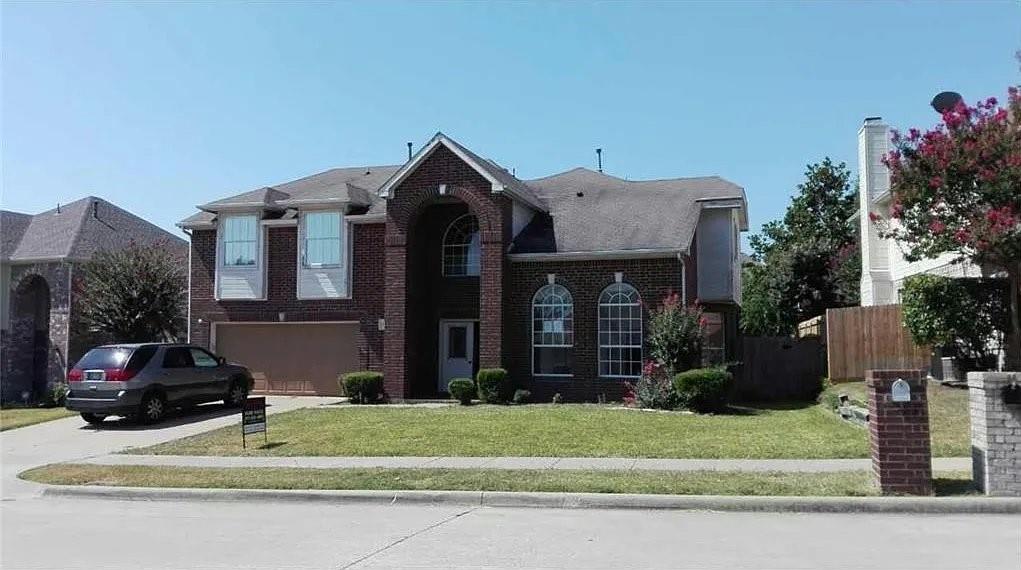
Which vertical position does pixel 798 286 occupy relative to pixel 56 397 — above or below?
above

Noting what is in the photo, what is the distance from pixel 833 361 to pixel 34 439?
18465 mm

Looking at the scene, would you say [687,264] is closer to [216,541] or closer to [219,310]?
[219,310]

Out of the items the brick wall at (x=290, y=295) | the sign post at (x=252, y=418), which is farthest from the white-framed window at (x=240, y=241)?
the sign post at (x=252, y=418)

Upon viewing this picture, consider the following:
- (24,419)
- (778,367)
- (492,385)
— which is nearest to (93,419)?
(24,419)

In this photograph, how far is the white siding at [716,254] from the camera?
82.1 feet

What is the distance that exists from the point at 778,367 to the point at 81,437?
17.9 metres

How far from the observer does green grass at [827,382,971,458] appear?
1214cm

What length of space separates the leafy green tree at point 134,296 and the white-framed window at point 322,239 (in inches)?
239

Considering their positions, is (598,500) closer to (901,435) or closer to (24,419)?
(901,435)

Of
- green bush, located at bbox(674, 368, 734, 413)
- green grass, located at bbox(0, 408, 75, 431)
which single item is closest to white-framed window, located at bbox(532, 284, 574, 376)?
green bush, located at bbox(674, 368, 734, 413)

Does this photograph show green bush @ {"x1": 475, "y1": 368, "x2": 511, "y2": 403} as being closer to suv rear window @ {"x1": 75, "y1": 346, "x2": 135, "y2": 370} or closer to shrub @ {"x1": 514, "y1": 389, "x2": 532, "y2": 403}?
shrub @ {"x1": 514, "y1": 389, "x2": 532, "y2": 403}

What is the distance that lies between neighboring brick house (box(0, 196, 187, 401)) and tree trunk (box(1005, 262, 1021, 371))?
2648cm

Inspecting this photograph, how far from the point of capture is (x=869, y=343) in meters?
20.1

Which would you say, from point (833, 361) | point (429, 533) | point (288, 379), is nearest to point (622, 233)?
point (833, 361)
